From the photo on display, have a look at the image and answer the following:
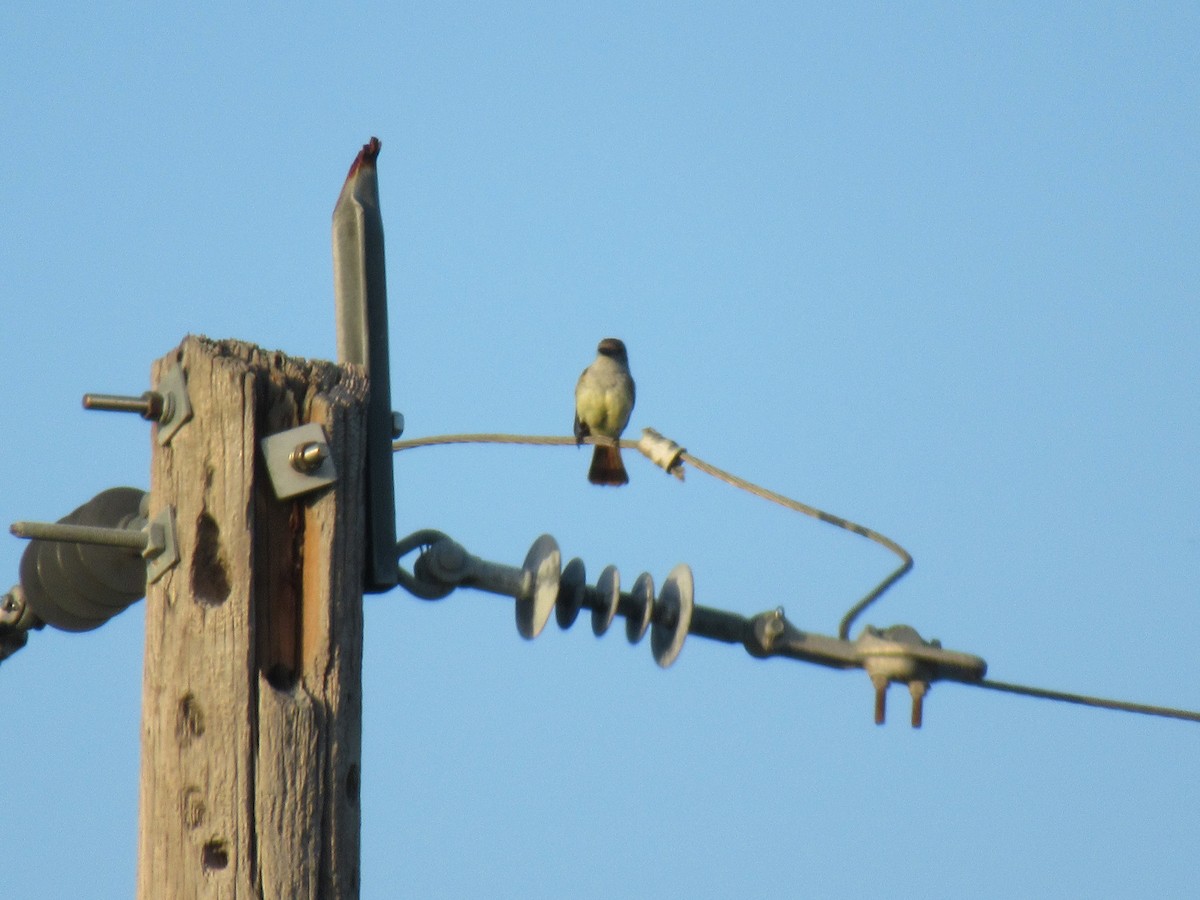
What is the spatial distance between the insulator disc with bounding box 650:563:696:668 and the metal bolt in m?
1.30

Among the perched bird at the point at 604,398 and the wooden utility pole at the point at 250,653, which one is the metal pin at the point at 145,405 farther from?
the perched bird at the point at 604,398

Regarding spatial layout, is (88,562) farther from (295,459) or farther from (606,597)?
(606,597)

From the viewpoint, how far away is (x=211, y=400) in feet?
11.6

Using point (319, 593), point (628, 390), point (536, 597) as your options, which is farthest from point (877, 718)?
point (628, 390)

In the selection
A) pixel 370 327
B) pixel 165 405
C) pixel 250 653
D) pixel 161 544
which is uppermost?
pixel 370 327

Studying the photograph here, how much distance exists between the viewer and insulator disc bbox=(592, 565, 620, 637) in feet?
14.5

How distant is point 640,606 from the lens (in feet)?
14.7

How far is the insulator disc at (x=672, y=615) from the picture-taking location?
447 cm

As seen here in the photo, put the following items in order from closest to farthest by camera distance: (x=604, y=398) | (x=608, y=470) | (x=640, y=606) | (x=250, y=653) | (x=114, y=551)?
1. (x=250, y=653)
2. (x=114, y=551)
3. (x=640, y=606)
4. (x=608, y=470)
5. (x=604, y=398)

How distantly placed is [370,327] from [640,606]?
41.6 inches

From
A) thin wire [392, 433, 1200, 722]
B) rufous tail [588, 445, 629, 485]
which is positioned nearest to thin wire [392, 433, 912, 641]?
thin wire [392, 433, 1200, 722]

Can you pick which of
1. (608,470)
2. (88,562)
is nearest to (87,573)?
(88,562)

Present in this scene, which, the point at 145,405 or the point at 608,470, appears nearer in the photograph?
the point at 145,405

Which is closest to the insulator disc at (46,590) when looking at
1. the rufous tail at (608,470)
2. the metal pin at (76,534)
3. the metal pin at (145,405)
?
the metal pin at (76,534)
